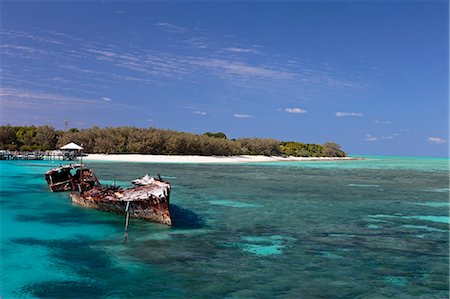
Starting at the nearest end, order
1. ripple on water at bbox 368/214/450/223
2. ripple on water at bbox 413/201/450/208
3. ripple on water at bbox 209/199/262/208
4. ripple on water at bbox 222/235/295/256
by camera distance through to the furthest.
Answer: ripple on water at bbox 222/235/295/256
ripple on water at bbox 368/214/450/223
ripple on water at bbox 209/199/262/208
ripple on water at bbox 413/201/450/208

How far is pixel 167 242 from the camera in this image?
1241cm

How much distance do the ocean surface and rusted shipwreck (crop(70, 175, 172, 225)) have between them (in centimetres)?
39

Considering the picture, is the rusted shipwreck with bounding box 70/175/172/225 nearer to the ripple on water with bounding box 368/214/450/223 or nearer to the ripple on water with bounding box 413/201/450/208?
the ripple on water with bounding box 368/214/450/223

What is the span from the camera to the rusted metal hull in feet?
48.2

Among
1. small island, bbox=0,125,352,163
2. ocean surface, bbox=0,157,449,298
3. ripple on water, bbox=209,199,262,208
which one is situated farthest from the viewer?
small island, bbox=0,125,352,163

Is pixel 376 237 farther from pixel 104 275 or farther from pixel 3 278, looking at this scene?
pixel 3 278

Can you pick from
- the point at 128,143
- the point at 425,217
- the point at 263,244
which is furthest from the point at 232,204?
the point at 128,143

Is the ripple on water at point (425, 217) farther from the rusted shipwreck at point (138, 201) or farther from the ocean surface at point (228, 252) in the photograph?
the rusted shipwreck at point (138, 201)

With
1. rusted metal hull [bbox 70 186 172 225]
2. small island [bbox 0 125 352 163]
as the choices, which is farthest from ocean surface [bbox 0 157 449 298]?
small island [bbox 0 125 352 163]

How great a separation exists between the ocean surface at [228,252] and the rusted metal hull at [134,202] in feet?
1.25

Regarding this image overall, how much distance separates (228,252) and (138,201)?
505 cm

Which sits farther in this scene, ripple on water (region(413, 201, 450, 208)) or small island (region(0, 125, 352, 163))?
small island (region(0, 125, 352, 163))

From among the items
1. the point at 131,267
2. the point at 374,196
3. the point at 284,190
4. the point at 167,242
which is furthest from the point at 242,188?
the point at 131,267

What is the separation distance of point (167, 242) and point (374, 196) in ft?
57.5
